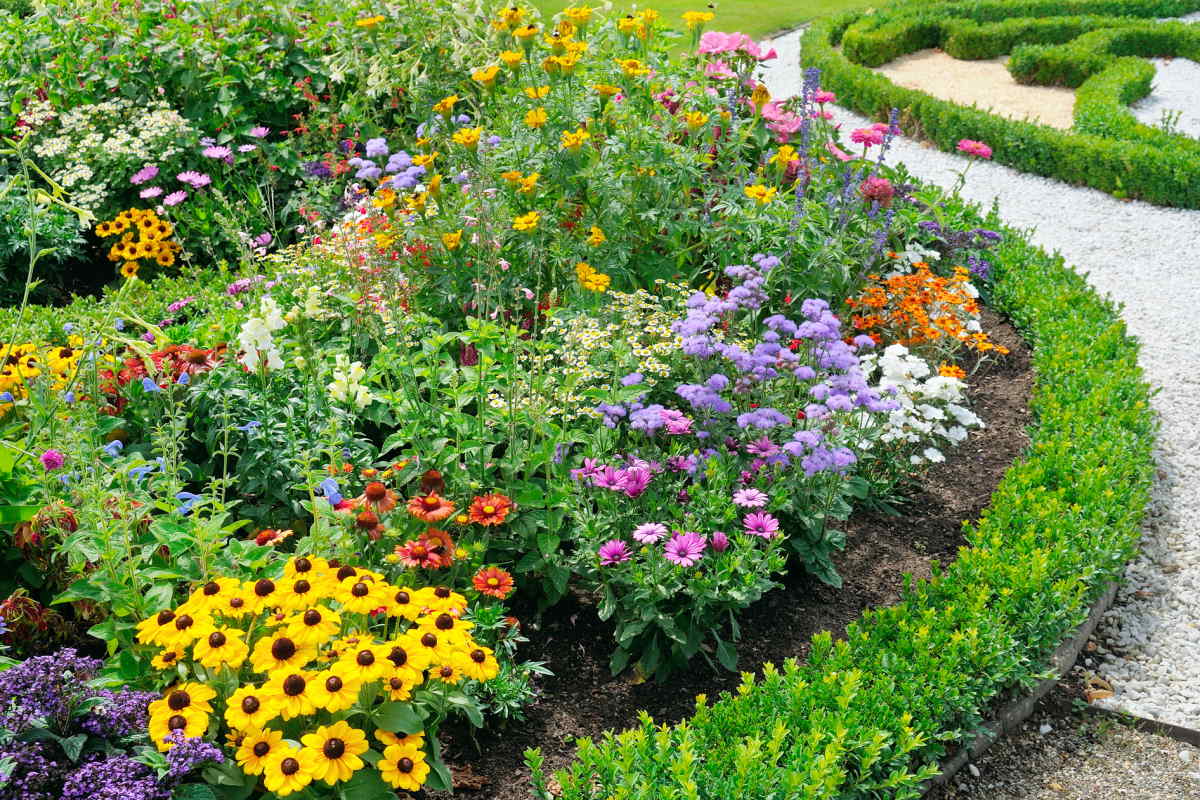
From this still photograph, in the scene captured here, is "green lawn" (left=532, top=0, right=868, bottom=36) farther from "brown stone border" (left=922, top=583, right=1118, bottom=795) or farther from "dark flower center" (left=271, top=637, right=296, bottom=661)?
"dark flower center" (left=271, top=637, right=296, bottom=661)

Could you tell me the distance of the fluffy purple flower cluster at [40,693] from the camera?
7.21 ft

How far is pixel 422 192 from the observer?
192 inches

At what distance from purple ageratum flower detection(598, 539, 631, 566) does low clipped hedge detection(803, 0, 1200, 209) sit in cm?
641

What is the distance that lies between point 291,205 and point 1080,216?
579 centimetres

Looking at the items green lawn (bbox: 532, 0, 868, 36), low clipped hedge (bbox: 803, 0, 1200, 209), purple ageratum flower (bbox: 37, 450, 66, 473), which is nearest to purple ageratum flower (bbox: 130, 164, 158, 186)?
purple ageratum flower (bbox: 37, 450, 66, 473)

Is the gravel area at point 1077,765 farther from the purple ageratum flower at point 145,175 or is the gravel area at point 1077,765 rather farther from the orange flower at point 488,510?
the purple ageratum flower at point 145,175

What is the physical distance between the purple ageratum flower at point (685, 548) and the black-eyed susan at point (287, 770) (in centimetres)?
126

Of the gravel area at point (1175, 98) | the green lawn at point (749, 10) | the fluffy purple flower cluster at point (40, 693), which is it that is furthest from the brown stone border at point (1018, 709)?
the green lawn at point (749, 10)

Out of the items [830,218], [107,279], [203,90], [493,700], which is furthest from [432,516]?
[203,90]

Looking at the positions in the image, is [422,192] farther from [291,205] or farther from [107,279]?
[107,279]

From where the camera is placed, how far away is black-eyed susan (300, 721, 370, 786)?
228 cm

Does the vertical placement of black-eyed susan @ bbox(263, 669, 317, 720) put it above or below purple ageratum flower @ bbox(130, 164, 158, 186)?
below

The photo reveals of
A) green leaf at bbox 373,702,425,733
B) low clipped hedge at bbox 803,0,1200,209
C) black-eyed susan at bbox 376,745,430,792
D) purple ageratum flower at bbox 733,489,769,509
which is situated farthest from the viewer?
low clipped hedge at bbox 803,0,1200,209

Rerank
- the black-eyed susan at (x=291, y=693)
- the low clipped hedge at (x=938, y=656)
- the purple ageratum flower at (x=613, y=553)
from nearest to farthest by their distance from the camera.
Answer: the black-eyed susan at (x=291, y=693) → the low clipped hedge at (x=938, y=656) → the purple ageratum flower at (x=613, y=553)
